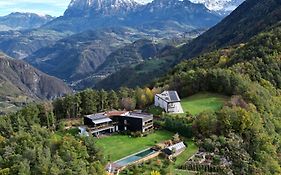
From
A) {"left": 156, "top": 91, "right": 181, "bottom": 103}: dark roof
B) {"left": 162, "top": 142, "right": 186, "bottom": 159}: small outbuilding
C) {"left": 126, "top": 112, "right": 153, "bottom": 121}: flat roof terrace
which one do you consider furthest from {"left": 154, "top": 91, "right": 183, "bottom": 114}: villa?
{"left": 162, "top": 142, "right": 186, "bottom": 159}: small outbuilding

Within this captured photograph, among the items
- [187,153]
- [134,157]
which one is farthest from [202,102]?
[134,157]

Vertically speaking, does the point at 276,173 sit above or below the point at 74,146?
below

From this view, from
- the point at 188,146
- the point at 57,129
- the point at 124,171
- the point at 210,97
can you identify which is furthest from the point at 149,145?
the point at 210,97

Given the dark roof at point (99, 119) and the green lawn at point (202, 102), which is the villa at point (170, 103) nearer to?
the green lawn at point (202, 102)

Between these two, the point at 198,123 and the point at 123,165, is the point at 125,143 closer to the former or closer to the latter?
the point at 123,165

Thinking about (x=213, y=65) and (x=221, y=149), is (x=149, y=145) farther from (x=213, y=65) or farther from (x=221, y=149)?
(x=213, y=65)
